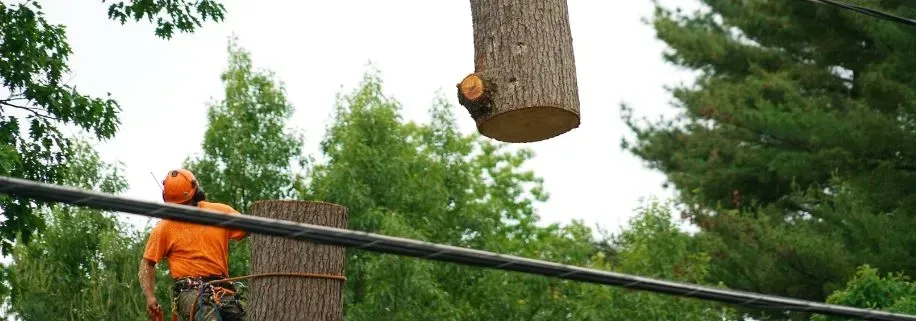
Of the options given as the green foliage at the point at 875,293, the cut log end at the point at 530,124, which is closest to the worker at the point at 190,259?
the cut log end at the point at 530,124

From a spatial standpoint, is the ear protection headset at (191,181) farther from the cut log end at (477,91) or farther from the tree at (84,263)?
the tree at (84,263)

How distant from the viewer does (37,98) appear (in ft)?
52.1

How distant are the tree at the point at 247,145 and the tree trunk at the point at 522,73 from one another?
18.8 meters

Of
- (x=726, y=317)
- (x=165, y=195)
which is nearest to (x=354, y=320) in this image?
(x=726, y=317)

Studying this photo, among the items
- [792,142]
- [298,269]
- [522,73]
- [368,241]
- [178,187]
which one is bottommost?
[368,241]

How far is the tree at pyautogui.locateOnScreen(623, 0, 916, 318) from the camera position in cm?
2239

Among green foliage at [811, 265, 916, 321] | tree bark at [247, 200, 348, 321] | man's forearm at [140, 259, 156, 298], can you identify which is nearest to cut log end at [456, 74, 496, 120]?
tree bark at [247, 200, 348, 321]

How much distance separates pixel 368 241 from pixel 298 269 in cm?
411

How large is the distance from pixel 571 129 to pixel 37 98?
9.45 meters

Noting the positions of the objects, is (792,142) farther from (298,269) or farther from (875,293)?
(298,269)

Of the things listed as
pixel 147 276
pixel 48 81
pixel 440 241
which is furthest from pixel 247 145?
pixel 147 276

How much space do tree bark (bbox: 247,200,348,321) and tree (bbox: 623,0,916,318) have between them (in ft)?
45.9

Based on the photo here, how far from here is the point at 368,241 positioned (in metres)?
4.55

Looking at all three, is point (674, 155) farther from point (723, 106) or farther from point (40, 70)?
point (40, 70)
